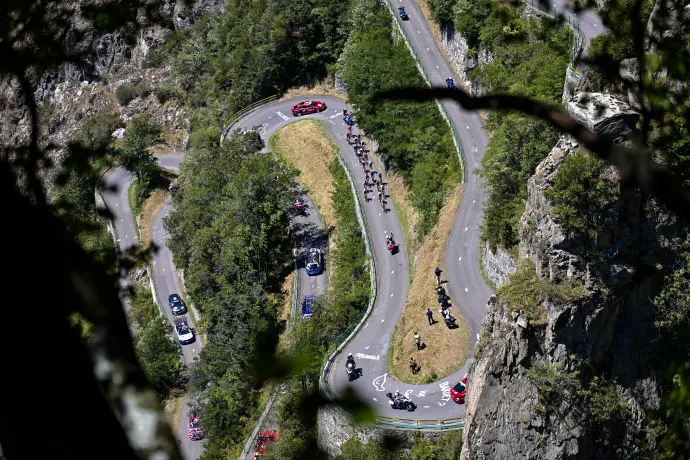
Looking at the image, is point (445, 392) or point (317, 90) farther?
point (317, 90)

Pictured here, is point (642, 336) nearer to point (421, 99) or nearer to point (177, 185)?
point (421, 99)

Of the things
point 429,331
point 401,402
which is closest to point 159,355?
point 429,331

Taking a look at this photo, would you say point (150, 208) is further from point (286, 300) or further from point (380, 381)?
point (380, 381)

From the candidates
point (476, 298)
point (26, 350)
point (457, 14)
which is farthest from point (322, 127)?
point (26, 350)

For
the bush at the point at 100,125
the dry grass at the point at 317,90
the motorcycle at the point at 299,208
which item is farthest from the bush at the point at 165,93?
the motorcycle at the point at 299,208

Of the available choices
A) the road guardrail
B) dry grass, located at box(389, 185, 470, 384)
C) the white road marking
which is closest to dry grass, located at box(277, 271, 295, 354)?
dry grass, located at box(389, 185, 470, 384)

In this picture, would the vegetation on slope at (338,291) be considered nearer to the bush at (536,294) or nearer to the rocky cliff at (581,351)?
the rocky cliff at (581,351)

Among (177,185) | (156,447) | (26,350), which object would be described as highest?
(26,350)
